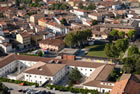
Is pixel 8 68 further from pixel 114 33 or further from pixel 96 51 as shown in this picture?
pixel 114 33

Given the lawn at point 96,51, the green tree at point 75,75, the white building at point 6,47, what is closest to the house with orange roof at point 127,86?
the green tree at point 75,75

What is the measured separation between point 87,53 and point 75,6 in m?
51.2

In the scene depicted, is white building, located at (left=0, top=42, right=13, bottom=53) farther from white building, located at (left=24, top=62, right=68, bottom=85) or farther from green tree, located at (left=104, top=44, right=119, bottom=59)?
green tree, located at (left=104, top=44, right=119, bottom=59)

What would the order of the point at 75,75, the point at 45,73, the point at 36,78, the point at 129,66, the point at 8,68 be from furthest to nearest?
the point at 8,68 < the point at 129,66 < the point at 36,78 < the point at 45,73 < the point at 75,75

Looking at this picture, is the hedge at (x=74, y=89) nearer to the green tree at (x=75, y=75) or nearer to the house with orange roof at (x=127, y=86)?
the house with orange roof at (x=127, y=86)

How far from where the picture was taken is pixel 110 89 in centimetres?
2730

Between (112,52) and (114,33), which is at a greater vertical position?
(114,33)

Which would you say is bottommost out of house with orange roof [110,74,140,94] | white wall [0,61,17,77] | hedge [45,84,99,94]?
hedge [45,84,99,94]

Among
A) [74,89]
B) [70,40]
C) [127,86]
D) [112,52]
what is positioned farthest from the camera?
[70,40]

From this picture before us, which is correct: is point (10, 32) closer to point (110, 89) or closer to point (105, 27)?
point (105, 27)

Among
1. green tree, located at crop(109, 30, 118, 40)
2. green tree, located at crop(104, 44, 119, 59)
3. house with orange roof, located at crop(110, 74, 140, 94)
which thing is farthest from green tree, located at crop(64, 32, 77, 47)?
house with orange roof, located at crop(110, 74, 140, 94)

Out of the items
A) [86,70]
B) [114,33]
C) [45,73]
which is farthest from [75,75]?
[114,33]

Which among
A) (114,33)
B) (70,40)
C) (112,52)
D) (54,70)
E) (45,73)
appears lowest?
(45,73)

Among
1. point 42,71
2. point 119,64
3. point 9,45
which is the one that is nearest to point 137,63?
point 119,64
